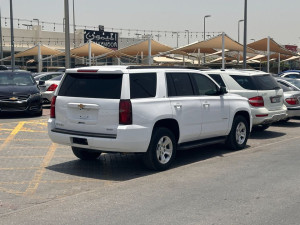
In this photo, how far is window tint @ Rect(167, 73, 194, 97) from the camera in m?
8.16

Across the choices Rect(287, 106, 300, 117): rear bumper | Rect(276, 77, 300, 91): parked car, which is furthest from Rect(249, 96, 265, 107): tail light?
Rect(276, 77, 300, 91): parked car

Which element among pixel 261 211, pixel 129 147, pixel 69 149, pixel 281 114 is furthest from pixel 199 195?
pixel 281 114

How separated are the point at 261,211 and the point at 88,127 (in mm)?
3186

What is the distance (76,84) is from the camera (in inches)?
307

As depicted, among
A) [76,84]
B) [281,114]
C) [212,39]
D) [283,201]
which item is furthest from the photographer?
[212,39]

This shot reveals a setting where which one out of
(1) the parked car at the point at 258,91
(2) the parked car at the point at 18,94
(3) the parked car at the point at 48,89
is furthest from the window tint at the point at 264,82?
(3) the parked car at the point at 48,89

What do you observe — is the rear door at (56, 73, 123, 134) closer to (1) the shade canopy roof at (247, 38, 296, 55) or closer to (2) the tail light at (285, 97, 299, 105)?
(2) the tail light at (285, 97, 299, 105)

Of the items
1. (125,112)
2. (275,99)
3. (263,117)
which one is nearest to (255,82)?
(275,99)

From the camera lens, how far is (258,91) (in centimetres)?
1156

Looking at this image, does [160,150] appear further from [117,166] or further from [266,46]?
[266,46]

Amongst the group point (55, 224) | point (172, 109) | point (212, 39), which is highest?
point (212, 39)

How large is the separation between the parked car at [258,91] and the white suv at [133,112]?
2.91m

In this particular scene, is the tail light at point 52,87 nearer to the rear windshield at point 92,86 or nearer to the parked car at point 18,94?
the parked car at point 18,94

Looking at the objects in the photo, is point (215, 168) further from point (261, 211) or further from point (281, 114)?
point (281, 114)
